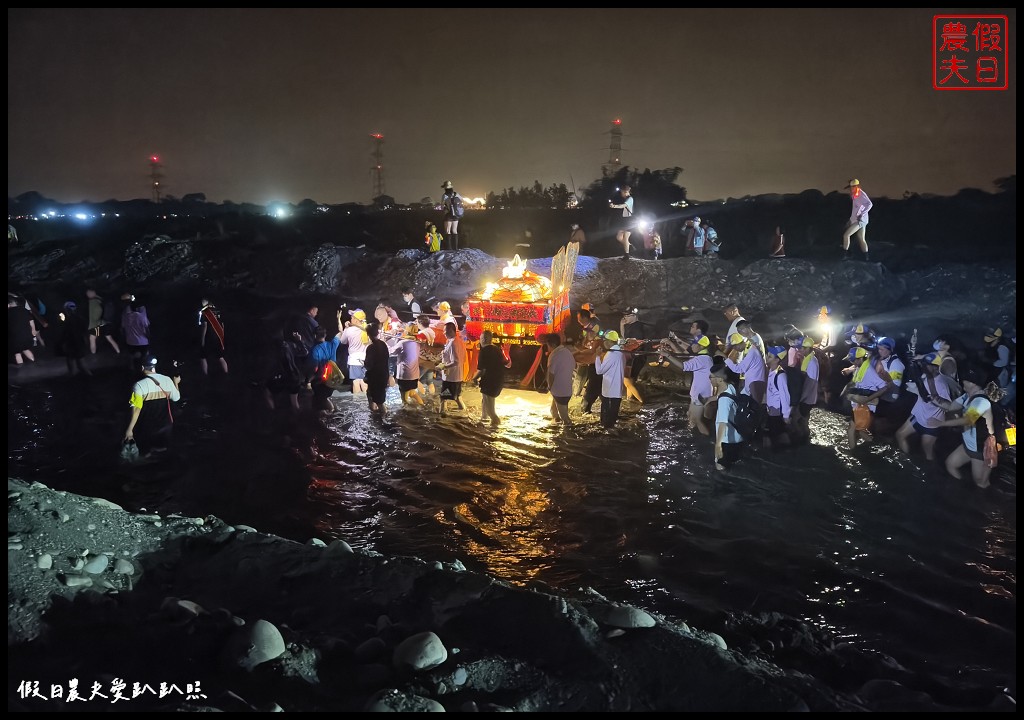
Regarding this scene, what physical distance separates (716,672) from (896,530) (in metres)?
3.69

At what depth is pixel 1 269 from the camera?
15.6 ft

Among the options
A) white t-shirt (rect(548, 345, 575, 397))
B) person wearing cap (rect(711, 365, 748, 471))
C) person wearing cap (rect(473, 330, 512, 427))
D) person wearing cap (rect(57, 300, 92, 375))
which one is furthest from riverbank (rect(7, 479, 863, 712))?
person wearing cap (rect(57, 300, 92, 375))

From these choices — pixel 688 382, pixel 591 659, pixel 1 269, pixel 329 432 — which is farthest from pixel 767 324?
pixel 1 269

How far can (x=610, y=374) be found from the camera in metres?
8.77

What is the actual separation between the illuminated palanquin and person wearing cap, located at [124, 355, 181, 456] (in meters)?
6.21

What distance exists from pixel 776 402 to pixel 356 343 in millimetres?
6723

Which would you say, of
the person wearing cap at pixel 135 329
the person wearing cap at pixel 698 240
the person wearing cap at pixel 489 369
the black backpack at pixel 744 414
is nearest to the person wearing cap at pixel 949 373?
the black backpack at pixel 744 414

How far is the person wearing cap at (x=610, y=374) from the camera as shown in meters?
8.72

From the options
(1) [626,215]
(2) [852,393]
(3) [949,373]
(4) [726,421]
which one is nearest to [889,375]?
(2) [852,393]

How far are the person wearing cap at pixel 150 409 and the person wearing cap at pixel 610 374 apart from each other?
19.0ft

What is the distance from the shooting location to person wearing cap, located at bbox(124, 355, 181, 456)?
748 cm

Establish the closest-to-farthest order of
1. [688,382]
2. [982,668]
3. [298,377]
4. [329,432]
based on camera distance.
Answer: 1. [982,668]
2. [329,432]
3. [298,377]
4. [688,382]

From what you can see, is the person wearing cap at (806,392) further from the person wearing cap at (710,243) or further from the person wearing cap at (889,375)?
the person wearing cap at (710,243)

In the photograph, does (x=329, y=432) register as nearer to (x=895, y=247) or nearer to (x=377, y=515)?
(x=377, y=515)
